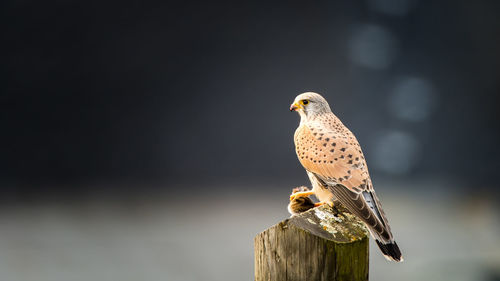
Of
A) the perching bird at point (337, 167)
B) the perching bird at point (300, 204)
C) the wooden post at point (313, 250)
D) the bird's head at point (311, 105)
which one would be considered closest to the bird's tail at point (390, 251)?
the perching bird at point (337, 167)

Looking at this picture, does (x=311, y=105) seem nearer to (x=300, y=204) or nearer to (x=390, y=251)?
(x=300, y=204)

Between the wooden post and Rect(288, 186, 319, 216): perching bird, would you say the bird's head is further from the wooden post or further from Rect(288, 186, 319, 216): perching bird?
the wooden post

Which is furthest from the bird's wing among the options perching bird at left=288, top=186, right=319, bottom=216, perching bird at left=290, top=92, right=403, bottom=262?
perching bird at left=288, top=186, right=319, bottom=216

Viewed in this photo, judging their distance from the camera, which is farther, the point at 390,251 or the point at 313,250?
the point at 390,251

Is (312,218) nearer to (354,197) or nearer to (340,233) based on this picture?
(340,233)

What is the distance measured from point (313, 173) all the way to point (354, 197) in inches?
10.5

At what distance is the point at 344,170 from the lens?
5.61 feet

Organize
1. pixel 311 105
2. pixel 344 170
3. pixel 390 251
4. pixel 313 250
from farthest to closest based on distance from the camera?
pixel 311 105 < pixel 344 170 < pixel 390 251 < pixel 313 250

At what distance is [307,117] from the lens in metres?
A: 1.97

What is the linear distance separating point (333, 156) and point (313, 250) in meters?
0.55

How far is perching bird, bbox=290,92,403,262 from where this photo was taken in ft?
5.05

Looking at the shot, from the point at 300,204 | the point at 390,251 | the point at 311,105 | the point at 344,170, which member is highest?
the point at 311,105

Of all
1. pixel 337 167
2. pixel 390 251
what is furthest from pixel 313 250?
pixel 337 167

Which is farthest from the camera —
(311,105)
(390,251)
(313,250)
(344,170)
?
(311,105)
